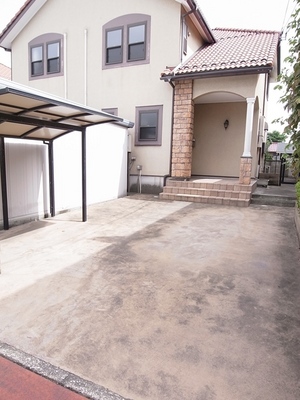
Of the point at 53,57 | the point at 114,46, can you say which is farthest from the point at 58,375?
the point at 53,57

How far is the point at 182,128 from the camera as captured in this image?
925 centimetres

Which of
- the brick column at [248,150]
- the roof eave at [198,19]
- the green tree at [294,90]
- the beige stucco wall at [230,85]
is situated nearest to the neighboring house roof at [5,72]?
the roof eave at [198,19]

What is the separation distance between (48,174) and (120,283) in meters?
3.98

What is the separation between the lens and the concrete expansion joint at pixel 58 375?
63.6 inches

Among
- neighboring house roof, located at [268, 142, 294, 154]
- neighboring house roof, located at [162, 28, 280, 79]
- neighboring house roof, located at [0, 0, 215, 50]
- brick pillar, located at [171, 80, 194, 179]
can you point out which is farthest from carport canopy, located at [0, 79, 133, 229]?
neighboring house roof, located at [0, 0, 215, 50]

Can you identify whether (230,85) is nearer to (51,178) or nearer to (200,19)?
(200,19)

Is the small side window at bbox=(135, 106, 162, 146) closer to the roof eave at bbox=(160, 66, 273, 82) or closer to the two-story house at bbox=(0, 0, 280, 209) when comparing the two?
the two-story house at bbox=(0, 0, 280, 209)

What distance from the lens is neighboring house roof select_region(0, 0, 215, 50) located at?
9.84 metres

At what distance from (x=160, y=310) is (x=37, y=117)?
3860mm

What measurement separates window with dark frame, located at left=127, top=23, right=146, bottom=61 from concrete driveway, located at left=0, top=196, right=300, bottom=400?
762 centimetres

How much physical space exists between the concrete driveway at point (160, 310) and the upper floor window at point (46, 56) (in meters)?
9.03

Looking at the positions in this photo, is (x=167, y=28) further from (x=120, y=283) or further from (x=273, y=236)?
(x=120, y=283)

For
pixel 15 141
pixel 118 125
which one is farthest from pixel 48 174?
pixel 118 125

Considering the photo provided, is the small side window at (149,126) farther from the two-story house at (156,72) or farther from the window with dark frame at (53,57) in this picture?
the window with dark frame at (53,57)
